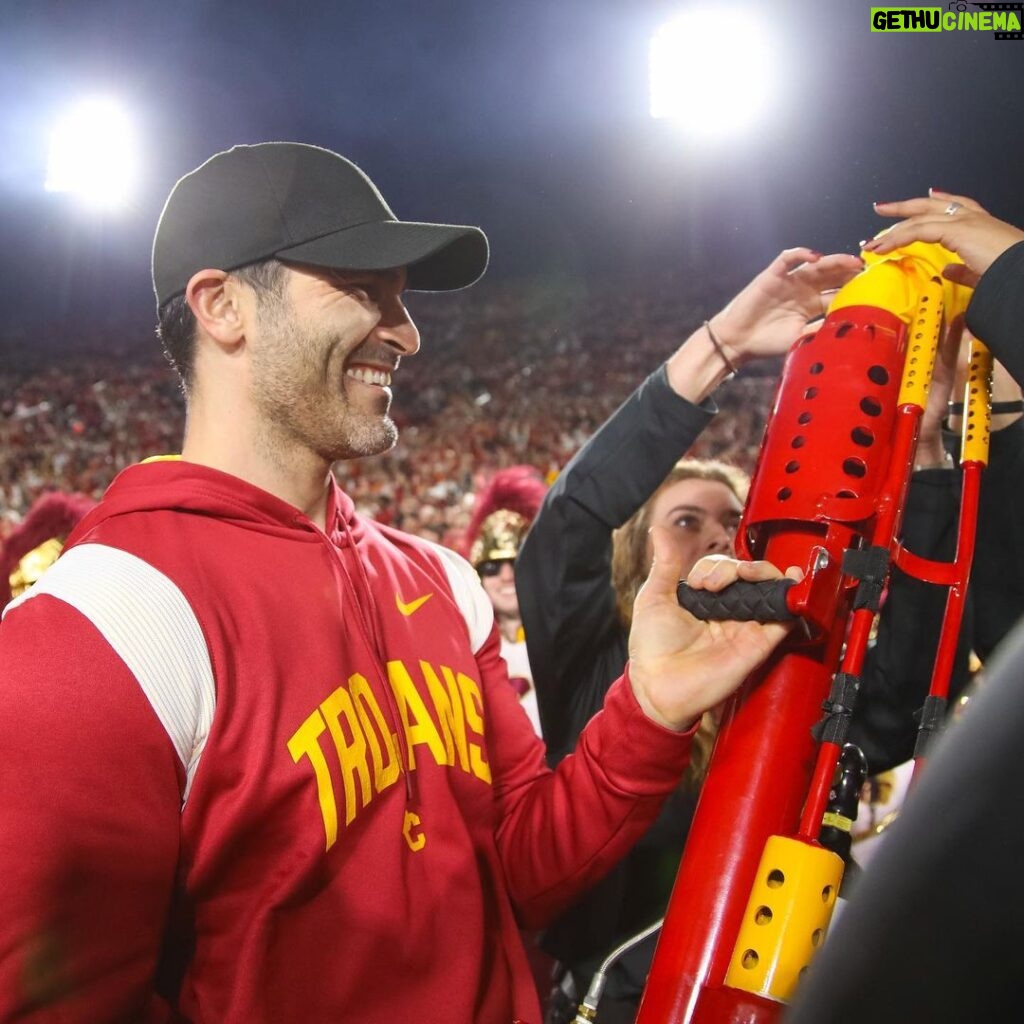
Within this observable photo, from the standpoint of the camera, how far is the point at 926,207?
49.4 inches

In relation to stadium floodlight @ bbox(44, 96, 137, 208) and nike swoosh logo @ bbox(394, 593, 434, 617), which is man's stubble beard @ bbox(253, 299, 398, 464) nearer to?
nike swoosh logo @ bbox(394, 593, 434, 617)

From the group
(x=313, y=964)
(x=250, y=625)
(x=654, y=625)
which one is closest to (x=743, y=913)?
(x=654, y=625)

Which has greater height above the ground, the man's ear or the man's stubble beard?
the man's ear

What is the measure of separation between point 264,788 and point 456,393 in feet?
39.9

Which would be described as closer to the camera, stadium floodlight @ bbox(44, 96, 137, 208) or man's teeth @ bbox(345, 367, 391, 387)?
man's teeth @ bbox(345, 367, 391, 387)

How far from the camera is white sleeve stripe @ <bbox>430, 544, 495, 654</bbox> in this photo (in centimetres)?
152

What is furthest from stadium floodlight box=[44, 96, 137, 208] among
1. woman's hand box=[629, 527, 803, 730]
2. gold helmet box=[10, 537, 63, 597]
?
woman's hand box=[629, 527, 803, 730]

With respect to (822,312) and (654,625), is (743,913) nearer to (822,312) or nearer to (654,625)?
(654,625)

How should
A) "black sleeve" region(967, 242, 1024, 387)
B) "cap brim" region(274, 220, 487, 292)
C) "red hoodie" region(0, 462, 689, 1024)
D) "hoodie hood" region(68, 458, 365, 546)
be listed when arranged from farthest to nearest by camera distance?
"cap brim" region(274, 220, 487, 292) < "hoodie hood" region(68, 458, 365, 546) < "black sleeve" region(967, 242, 1024, 387) < "red hoodie" region(0, 462, 689, 1024)

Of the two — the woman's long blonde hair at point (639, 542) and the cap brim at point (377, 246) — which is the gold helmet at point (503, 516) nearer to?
the woman's long blonde hair at point (639, 542)

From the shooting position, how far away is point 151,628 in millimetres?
1019

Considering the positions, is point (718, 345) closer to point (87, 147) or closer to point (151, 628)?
point (151, 628)

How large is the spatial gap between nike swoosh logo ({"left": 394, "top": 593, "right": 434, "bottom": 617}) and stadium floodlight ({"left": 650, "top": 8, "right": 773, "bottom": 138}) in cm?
262

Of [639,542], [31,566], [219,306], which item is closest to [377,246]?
[219,306]
